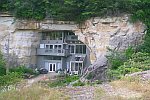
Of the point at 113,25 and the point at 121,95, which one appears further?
the point at 113,25

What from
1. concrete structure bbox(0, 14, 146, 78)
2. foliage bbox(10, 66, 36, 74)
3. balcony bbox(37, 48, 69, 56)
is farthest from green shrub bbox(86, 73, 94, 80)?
balcony bbox(37, 48, 69, 56)

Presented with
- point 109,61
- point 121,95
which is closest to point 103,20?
point 109,61

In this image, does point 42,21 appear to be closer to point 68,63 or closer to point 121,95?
point 68,63

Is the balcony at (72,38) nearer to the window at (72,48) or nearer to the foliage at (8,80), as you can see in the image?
the window at (72,48)

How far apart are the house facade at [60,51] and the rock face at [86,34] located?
2.40 feet

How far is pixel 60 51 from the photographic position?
2966 centimetres

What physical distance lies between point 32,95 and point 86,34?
19.7m

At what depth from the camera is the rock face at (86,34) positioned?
2533 centimetres

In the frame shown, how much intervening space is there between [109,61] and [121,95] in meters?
15.5

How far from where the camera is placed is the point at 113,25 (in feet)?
84.2

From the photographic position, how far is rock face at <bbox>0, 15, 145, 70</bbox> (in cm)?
2533

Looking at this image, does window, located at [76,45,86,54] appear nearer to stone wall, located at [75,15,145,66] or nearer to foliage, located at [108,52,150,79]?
stone wall, located at [75,15,145,66]

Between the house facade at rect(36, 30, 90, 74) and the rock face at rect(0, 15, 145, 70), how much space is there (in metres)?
0.73

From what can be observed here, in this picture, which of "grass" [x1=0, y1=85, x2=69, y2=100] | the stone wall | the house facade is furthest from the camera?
the house facade
